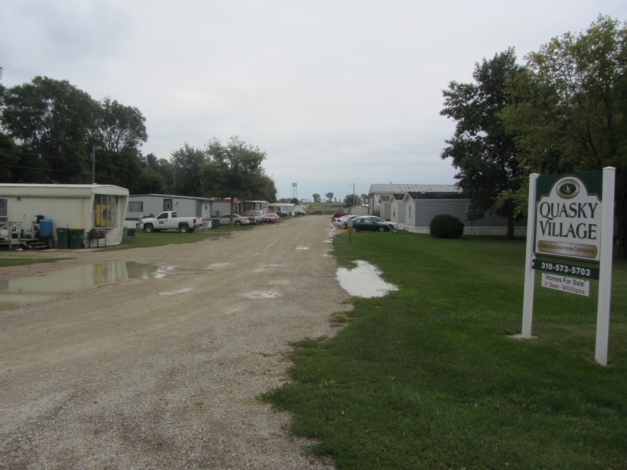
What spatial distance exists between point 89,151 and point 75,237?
4726cm

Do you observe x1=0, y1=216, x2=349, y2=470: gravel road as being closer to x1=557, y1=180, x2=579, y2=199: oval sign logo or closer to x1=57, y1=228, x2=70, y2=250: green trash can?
x1=557, y1=180, x2=579, y2=199: oval sign logo

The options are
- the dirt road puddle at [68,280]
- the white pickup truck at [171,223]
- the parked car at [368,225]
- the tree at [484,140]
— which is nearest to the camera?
the dirt road puddle at [68,280]

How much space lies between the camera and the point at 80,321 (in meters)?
8.05

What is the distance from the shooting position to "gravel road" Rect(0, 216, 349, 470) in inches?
142

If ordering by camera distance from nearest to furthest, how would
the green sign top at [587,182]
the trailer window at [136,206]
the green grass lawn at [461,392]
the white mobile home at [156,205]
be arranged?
the green grass lawn at [461,392] < the green sign top at [587,182] < the white mobile home at [156,205] < the trailer window at [136,206]

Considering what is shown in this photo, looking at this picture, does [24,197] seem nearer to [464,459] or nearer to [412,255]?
[412,255]

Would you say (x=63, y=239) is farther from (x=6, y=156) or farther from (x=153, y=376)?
(x=6, y=156)

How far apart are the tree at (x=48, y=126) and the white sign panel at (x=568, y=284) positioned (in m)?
56.7

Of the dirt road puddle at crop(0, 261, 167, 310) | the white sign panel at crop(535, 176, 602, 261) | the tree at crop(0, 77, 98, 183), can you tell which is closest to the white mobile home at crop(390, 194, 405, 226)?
the dirt road puddle at crop(0, 261, 167, 310)

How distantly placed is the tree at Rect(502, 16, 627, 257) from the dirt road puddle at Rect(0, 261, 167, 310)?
16353 millimetres

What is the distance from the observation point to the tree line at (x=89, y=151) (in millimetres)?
47156

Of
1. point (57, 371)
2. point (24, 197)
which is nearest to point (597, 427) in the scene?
point (57, 371)

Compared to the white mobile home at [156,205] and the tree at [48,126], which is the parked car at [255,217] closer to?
the white mobile home at [156,205]

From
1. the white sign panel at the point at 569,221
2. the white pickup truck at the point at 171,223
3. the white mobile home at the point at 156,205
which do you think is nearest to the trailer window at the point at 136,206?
the white mobile home at the point at 156,205
